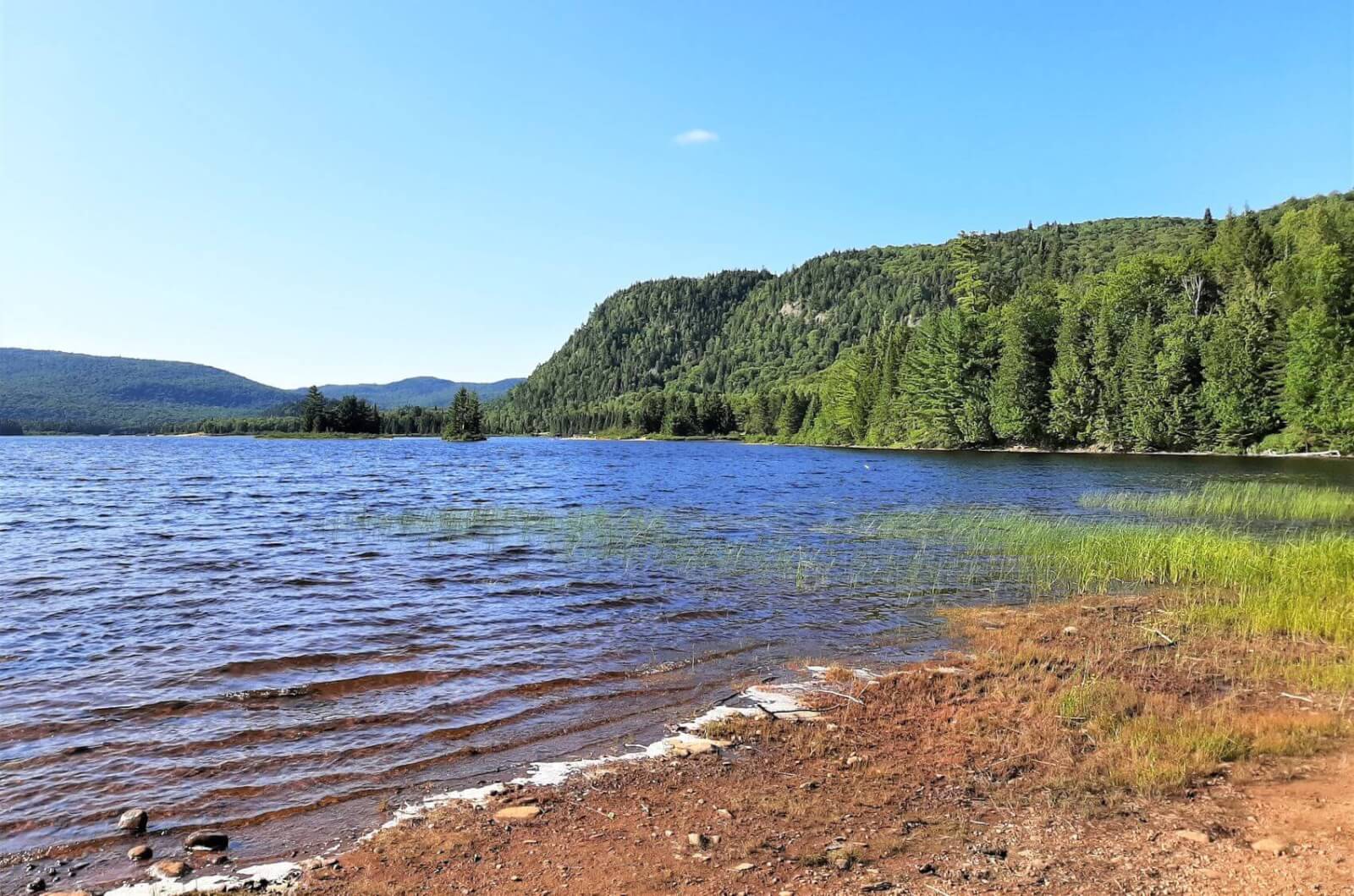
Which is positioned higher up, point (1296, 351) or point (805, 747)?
point (1296, 351)

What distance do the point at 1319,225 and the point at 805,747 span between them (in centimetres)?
13277

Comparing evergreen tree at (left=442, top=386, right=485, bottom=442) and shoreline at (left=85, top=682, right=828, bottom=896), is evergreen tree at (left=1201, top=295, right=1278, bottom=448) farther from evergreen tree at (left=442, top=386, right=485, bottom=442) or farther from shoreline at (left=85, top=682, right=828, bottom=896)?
evergreen tree at (left=442, top=386, right=485, bottom=442)

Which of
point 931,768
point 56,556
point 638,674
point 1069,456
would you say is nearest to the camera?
point 931,768

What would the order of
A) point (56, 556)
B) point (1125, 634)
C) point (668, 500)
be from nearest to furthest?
point (1125, 634) → point (56, 556) → point (668, 500)

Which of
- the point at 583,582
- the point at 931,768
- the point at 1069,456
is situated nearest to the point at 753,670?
the point at 931,768

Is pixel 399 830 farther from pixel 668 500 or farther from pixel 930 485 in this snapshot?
pixel 930 485

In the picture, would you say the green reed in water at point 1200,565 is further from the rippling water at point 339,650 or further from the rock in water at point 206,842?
the rock in water at point 206,842

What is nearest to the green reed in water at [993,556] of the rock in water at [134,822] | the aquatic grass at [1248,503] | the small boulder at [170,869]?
the aquatic grass at [1248,503]

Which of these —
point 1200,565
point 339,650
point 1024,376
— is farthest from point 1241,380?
point 339,650

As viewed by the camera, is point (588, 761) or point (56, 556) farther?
point (56, 556)

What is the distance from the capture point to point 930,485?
170ft

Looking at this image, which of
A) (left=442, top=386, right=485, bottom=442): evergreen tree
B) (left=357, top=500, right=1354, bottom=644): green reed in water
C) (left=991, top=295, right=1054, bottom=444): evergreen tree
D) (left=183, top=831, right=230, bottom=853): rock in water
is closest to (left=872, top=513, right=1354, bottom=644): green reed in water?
(left=357, top=500, right=1354, bottom=644): green reed in water

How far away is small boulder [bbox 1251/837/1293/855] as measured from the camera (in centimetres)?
570

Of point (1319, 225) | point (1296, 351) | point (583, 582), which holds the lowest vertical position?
point (583, 582)
